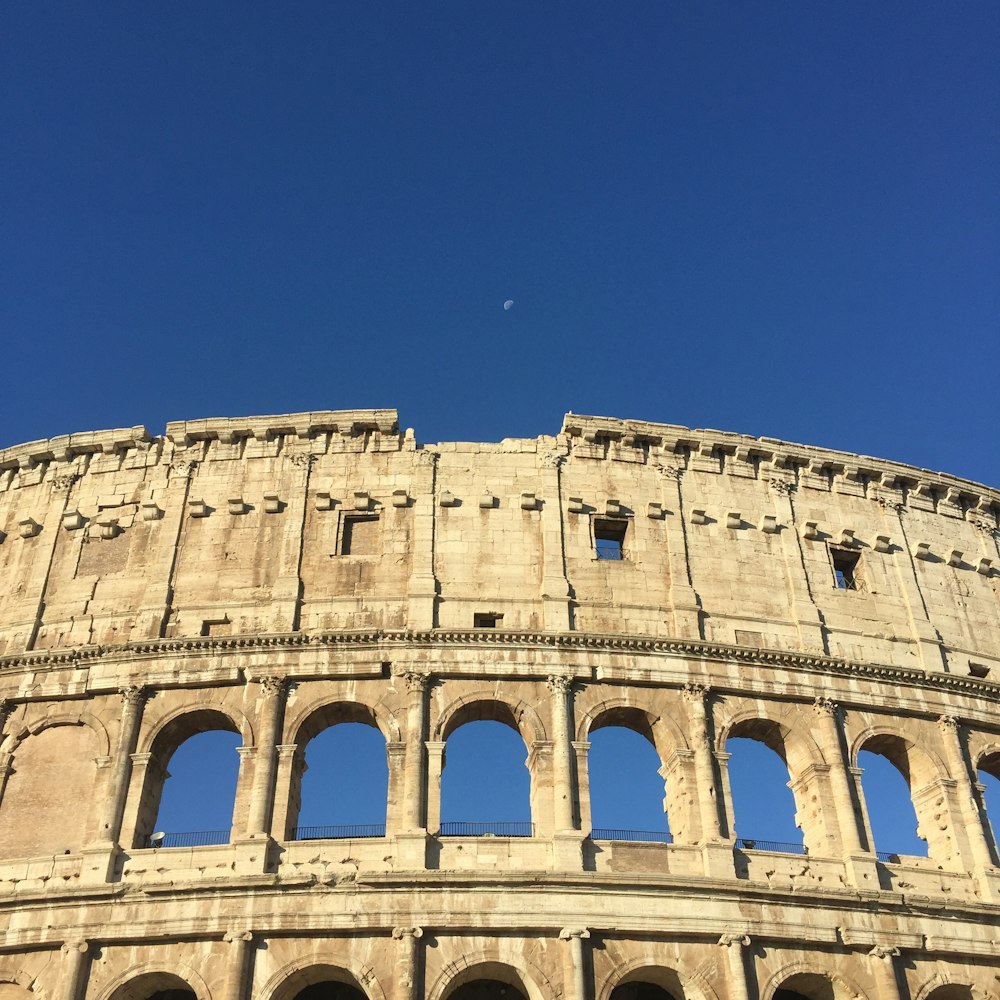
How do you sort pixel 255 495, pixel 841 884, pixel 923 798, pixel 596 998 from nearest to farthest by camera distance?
pixel 596 998 < pixel 841 884 < pixel 923 798 < pixel 255 495

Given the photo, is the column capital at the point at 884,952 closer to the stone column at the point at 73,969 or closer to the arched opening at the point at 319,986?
the arched opening at the point at 319,986

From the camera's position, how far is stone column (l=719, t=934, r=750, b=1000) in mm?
19766

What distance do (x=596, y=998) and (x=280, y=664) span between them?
880 cm

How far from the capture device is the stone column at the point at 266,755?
2108 cm

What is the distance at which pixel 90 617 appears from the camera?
962 inches

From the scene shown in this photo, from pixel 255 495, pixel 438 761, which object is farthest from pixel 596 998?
pixel 255 495

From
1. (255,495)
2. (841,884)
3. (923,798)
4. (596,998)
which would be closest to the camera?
(596,998)

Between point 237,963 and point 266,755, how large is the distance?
386cm

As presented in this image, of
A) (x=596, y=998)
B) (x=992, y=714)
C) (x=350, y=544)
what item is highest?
(x=350, y=544)

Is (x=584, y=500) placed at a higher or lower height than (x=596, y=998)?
higher

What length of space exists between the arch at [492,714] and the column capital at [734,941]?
16.0 feet

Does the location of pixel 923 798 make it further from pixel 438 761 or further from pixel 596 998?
pixel 438 761

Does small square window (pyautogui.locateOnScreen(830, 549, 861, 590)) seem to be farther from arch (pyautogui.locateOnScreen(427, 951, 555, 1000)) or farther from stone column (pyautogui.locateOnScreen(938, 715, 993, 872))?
arch (pyautogui.locateOnScreen(427, 951, 555, 1000))

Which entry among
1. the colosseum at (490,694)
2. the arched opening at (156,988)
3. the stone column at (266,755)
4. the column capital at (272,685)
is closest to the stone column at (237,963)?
the colosseum at (490,694)
